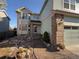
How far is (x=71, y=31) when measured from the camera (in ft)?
54.0

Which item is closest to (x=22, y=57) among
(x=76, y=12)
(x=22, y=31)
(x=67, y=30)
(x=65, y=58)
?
(x=65, y=58)

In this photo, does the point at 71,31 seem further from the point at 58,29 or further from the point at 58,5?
the point at 58,5

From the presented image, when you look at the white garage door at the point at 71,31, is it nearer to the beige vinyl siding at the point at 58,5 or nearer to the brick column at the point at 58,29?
the brick column at the point at 58,29

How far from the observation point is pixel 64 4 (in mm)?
16328


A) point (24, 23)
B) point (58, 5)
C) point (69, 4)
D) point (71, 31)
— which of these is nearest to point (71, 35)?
point (71, 31)

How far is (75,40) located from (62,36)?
2510 mm

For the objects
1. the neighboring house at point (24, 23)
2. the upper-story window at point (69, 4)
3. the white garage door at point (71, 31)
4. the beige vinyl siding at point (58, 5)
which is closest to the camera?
the beige vinyl siding at point (58, 5)

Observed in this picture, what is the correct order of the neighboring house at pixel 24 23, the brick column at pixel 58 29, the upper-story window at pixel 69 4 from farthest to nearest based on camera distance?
the neighboring house at pixel 24 23
the upper-story window at pixel 69 4
the brick column at pixel 58 29

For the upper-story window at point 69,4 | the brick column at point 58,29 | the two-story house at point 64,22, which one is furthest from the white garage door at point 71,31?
the upper-story window at point 69,4

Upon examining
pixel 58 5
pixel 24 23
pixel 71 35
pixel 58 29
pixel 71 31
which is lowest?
pixel 71 35

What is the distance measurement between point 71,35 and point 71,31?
504mm

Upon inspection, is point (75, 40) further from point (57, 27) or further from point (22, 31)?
point (22, 31)

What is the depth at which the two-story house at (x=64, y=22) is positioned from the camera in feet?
49.6

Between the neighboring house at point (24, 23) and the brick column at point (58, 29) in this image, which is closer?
the brick column at point (58, 29)
